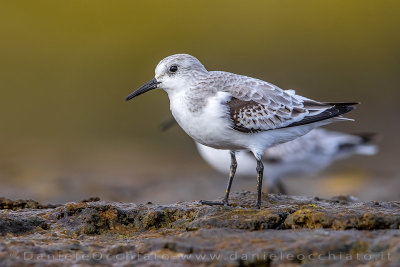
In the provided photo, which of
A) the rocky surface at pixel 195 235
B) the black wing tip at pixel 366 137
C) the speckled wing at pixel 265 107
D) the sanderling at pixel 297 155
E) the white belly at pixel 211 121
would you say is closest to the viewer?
the rocky surface at pixel 195 235

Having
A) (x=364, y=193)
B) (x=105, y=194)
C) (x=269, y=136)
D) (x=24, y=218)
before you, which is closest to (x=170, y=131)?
(x=105, y=194)

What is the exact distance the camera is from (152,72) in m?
16.6

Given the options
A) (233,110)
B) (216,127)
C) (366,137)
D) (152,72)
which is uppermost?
(152,72)

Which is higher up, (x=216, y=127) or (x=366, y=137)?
(x=366, y=137)

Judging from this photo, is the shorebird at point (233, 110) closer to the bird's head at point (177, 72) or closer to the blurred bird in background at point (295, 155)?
the bird's head at point (177, 72)

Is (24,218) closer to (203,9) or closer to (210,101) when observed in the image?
(210,101)

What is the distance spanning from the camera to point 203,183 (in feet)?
41.2

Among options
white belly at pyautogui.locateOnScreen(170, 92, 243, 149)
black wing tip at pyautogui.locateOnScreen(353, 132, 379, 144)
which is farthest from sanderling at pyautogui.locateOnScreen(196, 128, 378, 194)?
white belly at pyautogui.locateOnScreen(170, 92, 243, 149)

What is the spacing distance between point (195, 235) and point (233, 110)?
197 centimetres

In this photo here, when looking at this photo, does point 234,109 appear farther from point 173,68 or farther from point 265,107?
point 173,68

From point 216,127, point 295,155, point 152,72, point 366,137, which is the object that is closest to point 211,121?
point 216,127

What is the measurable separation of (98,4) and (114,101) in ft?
12.0

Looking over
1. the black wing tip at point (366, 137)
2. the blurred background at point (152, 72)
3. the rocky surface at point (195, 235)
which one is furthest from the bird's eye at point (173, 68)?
the black wing tip at point (366, 137)

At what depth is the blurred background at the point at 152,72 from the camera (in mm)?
13977
